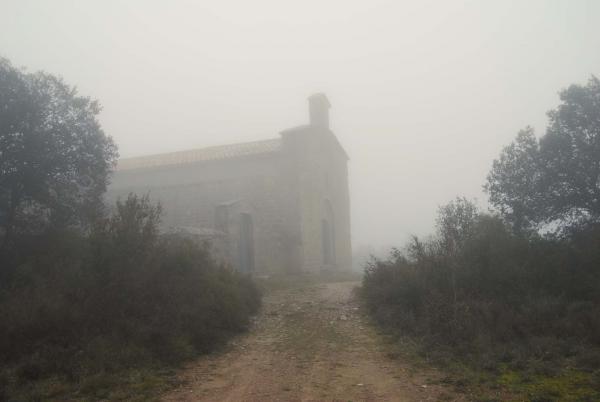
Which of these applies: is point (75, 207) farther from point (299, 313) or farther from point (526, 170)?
point (526, 170)

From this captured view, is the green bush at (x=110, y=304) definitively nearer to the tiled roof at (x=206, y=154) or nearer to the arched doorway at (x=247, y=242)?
the arched doorway at (x=247, y=242)

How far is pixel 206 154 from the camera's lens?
2319 centimetres

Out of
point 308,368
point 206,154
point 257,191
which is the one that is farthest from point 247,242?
point 308,368

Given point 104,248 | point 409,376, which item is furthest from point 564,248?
point 104,248

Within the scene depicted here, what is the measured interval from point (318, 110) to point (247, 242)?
9184 millimetres

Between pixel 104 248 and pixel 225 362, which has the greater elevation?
pixel 104 248

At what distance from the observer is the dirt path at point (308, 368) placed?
5902mm

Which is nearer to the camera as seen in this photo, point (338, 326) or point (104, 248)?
point (104, 248)

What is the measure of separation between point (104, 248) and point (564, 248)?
10.3 m

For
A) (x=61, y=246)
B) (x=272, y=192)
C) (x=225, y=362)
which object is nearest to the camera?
(x=225, y=362)

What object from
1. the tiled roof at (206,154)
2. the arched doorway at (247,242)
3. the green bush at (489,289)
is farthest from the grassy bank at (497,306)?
the tiled roof at (206,154)

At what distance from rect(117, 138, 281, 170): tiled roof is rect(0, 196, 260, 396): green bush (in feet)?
37.6

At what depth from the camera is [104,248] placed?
8.58 metres

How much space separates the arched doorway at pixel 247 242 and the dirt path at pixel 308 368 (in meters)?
9.71
